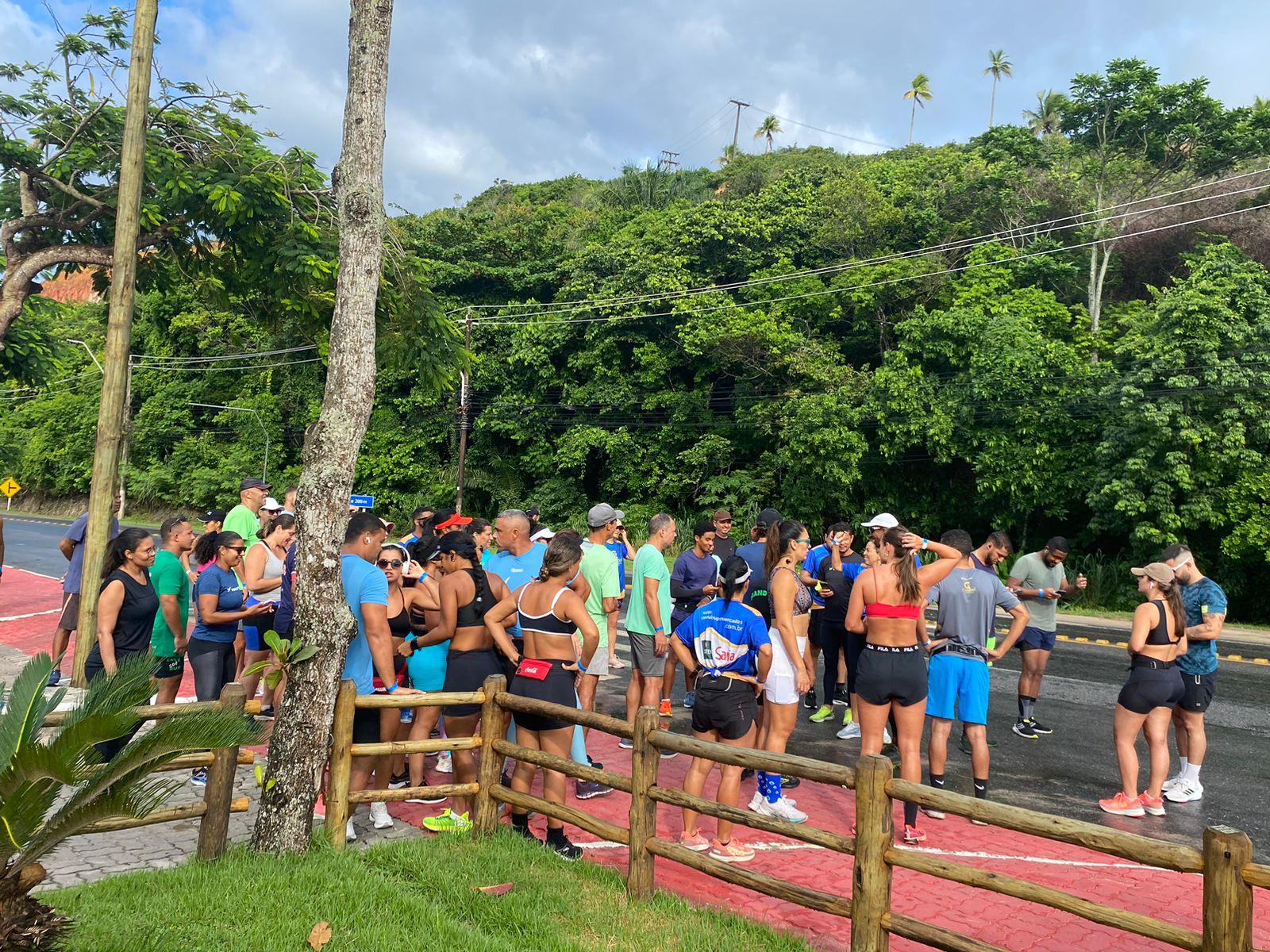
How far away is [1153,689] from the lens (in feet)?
22.0

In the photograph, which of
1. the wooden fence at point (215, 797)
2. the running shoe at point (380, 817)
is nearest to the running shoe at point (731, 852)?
the running shoe at point (380, 817)

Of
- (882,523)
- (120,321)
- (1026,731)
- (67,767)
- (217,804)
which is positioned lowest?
(1026,731)

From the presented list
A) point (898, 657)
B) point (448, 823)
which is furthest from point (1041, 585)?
point (448, 823)

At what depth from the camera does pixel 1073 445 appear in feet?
82.5

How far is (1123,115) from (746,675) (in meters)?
31.5

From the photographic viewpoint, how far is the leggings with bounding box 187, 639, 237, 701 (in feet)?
23.4

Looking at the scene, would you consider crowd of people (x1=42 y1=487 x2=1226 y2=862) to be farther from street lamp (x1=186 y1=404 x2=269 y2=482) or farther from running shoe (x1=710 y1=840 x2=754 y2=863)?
street lamp (x1=186 y1=404 x2=269 y2=482)

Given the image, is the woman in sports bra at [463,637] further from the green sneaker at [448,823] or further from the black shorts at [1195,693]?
the black shorts at [1195,693]

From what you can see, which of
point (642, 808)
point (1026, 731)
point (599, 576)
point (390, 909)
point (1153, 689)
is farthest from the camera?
point (1026, 731)

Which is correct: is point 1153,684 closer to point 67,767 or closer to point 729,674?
point 729,674

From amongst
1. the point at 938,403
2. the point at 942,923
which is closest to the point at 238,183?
the point at 942,923

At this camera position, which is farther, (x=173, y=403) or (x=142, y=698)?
(x=173, y=403)

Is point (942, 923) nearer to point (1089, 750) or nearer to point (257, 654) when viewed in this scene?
point (1089, 750)

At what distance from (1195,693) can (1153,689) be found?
0.59 meters
